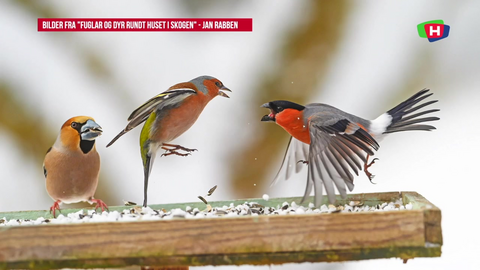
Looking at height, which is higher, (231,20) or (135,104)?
(231,20)

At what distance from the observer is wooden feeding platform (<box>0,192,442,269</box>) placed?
1.30m

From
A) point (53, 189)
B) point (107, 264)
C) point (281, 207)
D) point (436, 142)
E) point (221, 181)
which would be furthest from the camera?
point (436, 142)

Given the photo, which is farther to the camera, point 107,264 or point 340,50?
point 340,50

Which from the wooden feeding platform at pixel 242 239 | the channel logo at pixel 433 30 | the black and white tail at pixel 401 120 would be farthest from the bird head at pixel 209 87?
the channel logo at pixel 433 30

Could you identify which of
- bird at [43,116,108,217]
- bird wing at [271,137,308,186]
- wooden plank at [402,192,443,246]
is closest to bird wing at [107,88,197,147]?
bird at [43,116,108,217]

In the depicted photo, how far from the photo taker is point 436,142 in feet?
9.11

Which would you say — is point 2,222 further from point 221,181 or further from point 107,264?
point 221,181

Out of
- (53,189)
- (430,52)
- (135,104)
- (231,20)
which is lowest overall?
(53,189)

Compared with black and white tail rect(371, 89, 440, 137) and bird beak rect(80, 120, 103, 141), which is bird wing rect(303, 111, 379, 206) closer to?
black and white tail rect(371, 89, 440, 137)

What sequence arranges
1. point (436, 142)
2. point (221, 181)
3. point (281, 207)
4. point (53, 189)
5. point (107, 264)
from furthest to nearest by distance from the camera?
1. point (436, 142)
2. point (221, 181)
3. point (53, 189)
4. point (281, 207)
5. point (107, 264)

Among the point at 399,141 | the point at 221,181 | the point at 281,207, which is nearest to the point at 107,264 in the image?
the point at 281,207

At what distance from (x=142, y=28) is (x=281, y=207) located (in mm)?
1343

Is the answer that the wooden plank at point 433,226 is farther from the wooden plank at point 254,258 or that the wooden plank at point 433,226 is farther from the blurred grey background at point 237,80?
the blurred grey background at point 237,80

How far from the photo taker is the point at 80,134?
1927 millimetres
